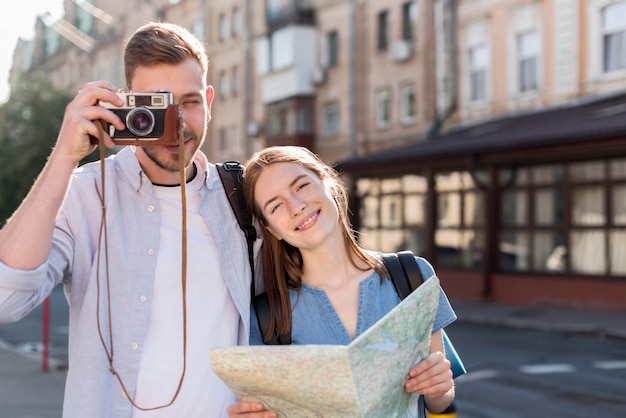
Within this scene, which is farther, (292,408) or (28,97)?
(28,97)

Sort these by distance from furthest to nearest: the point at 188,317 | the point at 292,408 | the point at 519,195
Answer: the point at 519,195 < the point at 188,317 < the point at 292,408

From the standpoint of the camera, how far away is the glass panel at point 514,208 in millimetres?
22328

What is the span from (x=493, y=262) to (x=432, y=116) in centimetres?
644

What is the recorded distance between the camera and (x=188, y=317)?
8.54ft

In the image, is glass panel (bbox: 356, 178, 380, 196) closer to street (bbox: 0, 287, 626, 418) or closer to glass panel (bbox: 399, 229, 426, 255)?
glass panel (bbox: 399, 229, 426, 255)

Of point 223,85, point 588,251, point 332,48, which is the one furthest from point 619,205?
point 223,85

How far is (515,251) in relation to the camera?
22.7 metres

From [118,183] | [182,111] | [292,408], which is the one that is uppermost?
[182,111]

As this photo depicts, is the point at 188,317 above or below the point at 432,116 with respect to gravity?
below

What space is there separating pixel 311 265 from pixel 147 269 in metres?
0.50

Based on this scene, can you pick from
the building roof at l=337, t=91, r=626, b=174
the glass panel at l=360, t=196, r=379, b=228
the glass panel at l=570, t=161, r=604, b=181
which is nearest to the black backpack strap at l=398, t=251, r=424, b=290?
the building roof at l=337, t=91, r=626, b=174

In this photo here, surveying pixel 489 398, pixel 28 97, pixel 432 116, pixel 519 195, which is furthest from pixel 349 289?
pixel 28 97

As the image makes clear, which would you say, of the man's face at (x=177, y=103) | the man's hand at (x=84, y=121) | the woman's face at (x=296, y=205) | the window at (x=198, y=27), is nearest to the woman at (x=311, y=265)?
the woman's face at (x=296, y=205)

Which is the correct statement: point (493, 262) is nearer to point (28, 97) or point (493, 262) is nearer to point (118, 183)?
point (28, 97)
